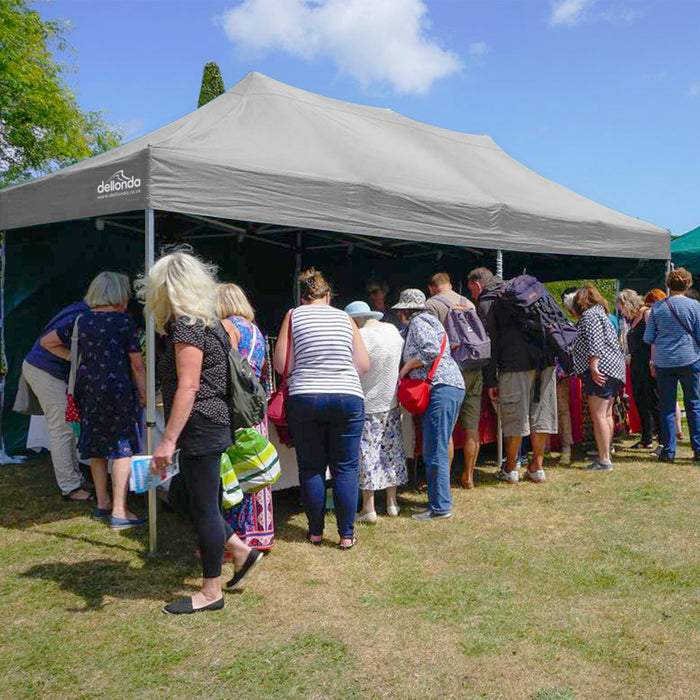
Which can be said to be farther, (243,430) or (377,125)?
(377,125)

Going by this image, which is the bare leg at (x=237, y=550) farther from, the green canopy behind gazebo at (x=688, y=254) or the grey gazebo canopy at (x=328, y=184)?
the green canopy behind gazebo at (x=688, y=254)

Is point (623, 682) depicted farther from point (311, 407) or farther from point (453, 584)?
point (311, 407)

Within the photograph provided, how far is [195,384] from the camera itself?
284 centimetres

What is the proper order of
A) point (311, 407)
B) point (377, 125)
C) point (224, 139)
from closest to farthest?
point (311, 407) → point (224, 139) → point (377, 125)

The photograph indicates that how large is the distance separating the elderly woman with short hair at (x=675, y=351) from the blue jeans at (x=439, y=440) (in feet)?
8.04

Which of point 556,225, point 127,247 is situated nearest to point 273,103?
point 127,247

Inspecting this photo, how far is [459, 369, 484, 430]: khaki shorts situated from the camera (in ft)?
17.2

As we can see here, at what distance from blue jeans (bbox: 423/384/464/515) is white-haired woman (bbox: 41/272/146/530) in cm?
181

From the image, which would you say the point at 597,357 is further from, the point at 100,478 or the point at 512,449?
the point at 100,478

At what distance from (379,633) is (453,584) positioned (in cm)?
66

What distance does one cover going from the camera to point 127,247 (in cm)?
636

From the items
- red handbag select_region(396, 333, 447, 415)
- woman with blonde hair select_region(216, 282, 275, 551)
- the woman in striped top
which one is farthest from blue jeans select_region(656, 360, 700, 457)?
woman with blonde hair select_region(216, 282, 275, 551)

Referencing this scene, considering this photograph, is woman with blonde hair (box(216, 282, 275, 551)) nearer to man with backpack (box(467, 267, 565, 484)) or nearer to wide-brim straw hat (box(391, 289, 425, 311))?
wide-brim straw hat (box(391, 289, 425, 311))

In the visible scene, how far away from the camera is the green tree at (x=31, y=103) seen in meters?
16.0
